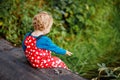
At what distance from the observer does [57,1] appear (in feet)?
24.5

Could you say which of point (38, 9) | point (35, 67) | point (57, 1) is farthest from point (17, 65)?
point (57, 1)

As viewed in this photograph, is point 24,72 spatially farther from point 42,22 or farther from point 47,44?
point 42,22

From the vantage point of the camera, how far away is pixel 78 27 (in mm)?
7617

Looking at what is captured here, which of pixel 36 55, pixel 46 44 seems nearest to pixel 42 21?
pixel 46 44

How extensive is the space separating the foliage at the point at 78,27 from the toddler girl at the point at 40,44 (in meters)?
1.33

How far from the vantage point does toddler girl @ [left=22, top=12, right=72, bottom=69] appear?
4.93m

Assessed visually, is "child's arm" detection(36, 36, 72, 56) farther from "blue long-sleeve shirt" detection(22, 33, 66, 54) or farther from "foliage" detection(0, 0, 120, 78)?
"foliage" detection(0, 0, 120, 78)

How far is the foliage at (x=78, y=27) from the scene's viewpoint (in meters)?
6.58

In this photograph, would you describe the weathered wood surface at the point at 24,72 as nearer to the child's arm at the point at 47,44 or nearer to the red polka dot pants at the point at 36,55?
the red polka dot pants at the point at 36,55

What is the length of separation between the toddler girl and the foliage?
1333 millimetres

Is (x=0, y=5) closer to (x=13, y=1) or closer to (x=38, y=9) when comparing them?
(x=13, y=1)

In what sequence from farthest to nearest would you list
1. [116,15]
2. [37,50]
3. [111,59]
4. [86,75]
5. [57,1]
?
[116,15], [57,1], [111,59], [86,75], [37,50]

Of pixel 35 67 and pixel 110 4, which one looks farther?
pixel 110 4

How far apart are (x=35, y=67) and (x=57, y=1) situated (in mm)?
2563
